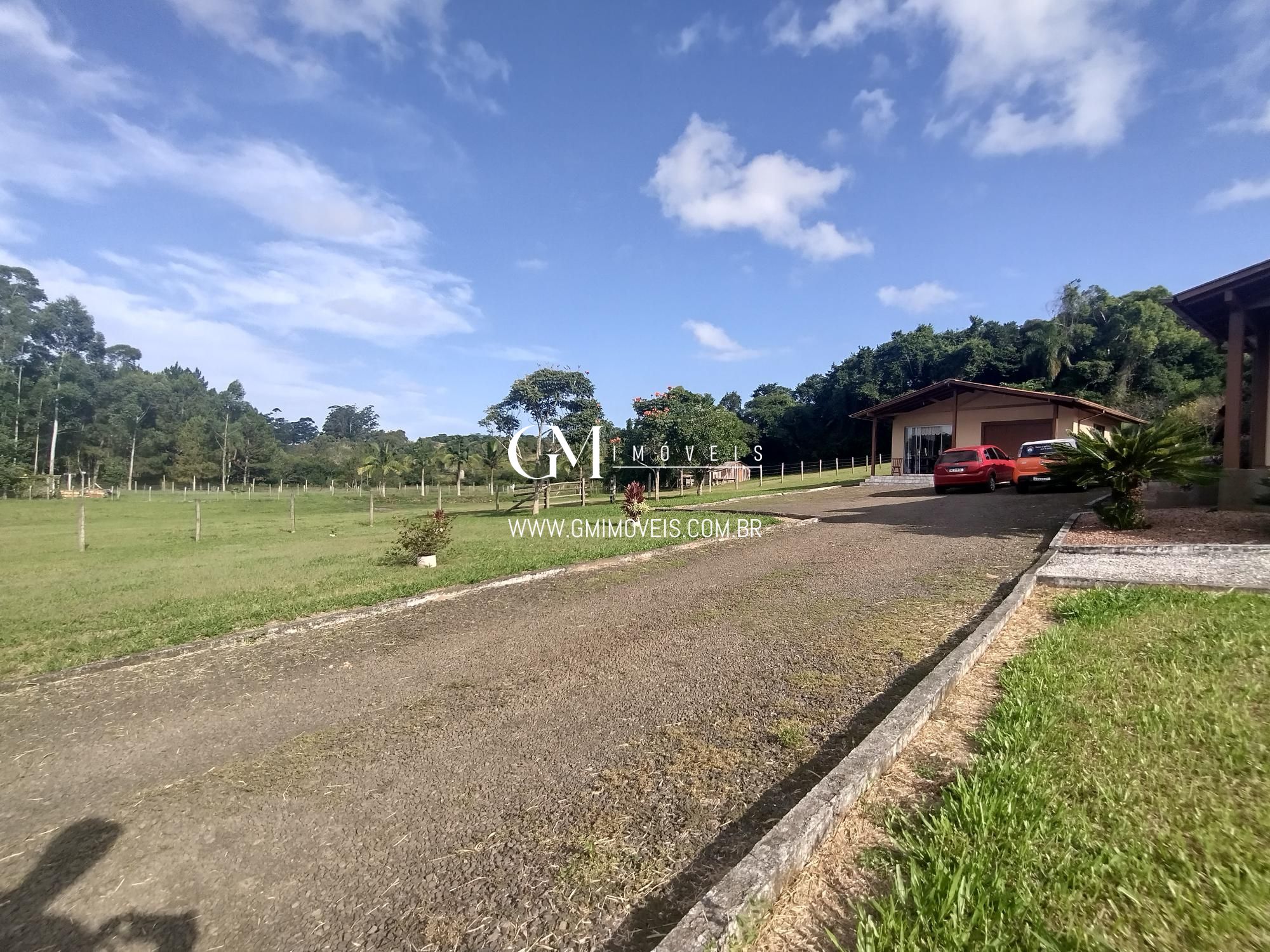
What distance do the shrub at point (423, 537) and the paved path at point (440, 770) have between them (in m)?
4.45

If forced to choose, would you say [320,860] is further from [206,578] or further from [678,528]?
[678,528]

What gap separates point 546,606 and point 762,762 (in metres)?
4.34

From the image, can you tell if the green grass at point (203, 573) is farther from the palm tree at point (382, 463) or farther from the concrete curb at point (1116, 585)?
the palm tree at point (382, 463)

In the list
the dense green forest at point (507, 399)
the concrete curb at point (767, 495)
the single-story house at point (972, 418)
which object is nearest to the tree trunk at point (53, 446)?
the dense green forest at point (507, 399)

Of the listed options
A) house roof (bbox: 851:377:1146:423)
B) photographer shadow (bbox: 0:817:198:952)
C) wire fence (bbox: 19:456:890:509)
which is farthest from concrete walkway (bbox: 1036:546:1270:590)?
wire fence (bbox: 19:456:890:509)

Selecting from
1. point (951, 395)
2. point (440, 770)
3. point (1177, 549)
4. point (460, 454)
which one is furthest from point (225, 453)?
point (1177, 549)

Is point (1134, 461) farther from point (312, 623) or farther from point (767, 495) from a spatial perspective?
point (767, 495)

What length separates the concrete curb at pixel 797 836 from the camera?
76.2 inches

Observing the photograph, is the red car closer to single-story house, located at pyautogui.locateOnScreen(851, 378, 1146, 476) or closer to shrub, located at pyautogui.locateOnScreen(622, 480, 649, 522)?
single-story house, located at pyautogui.locateOnScreen(851, 378, 1146, 476)

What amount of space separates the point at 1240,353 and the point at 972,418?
13230 mm

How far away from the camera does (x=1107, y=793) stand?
97.6 inches

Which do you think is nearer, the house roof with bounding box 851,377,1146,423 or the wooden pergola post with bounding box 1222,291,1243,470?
the wooden pergola post with bounding box 1222,291,1243,470

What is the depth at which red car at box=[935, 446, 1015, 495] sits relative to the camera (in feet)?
54.2

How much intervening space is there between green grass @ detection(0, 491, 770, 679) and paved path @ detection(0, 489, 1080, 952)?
1302 millimetres
